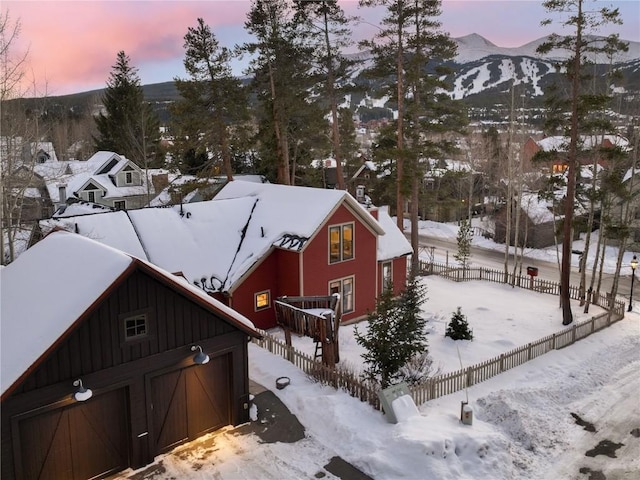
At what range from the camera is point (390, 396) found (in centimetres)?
1383

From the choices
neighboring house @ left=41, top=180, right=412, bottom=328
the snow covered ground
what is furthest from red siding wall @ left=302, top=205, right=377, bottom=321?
the snow covered ground

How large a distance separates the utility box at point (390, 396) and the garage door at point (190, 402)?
4.14 m

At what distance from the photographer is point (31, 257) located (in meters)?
13.1

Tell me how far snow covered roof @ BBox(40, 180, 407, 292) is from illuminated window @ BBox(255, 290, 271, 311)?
4.55ft

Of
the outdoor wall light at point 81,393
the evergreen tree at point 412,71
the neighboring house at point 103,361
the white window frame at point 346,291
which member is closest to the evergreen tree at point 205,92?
the evergreen tree at point 412,71

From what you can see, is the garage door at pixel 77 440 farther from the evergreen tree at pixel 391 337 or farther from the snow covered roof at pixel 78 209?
the snow covered roof at pixel 78 209

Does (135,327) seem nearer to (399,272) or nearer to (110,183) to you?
(399,272)

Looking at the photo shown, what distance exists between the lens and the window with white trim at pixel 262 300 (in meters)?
22.0

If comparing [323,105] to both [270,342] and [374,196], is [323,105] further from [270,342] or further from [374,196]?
[270,342]

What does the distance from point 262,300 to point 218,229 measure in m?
3.81

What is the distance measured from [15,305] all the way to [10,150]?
1001cm

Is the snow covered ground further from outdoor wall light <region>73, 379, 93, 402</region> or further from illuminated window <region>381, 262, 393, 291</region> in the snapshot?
illuminated window <region>381, 262, 393, 291</region>

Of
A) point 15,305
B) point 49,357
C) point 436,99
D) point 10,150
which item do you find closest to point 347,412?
point 49,357

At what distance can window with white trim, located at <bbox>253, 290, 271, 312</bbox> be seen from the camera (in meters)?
22.0
